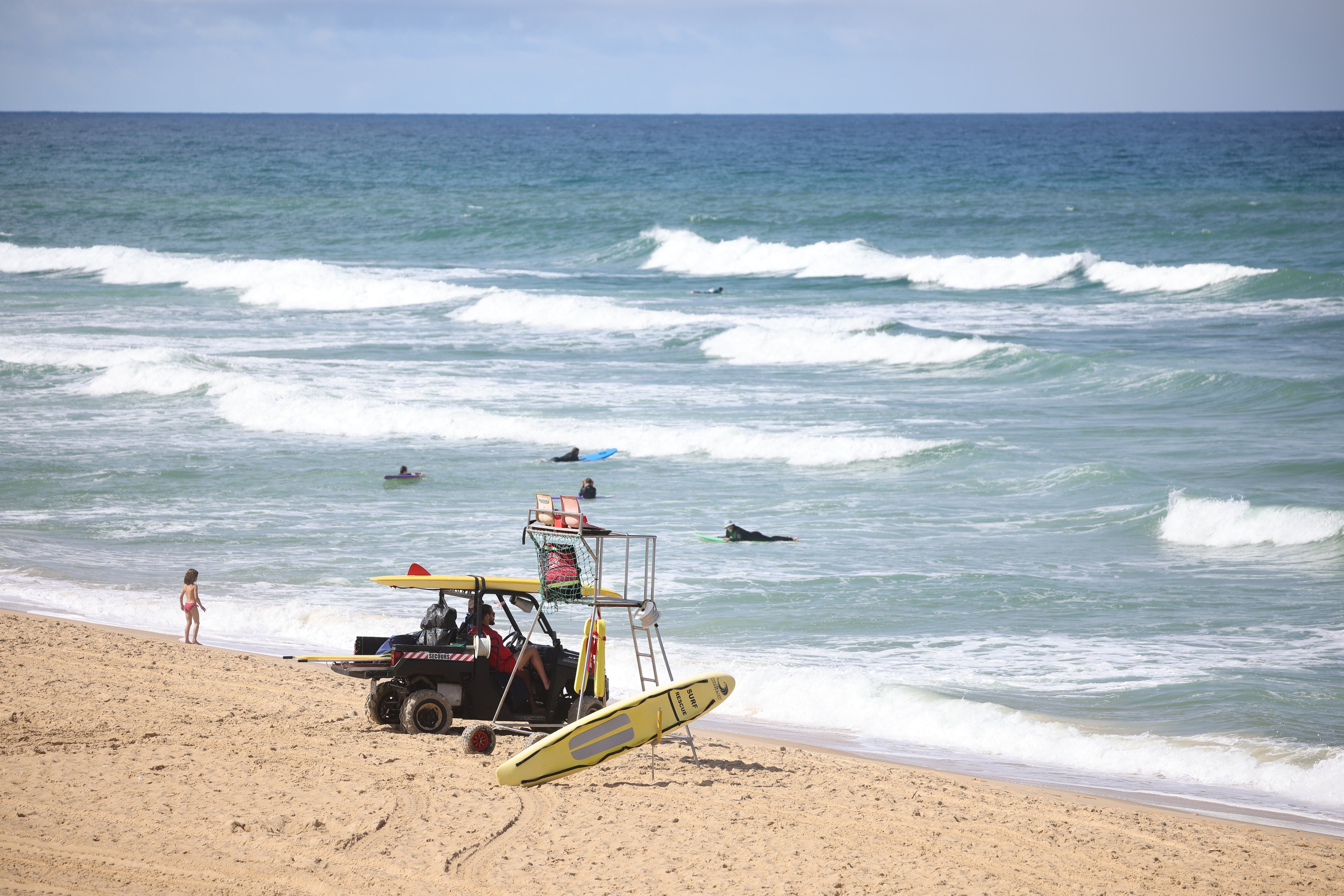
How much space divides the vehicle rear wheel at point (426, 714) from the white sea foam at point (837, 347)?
20819 mm

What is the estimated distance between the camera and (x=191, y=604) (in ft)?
40.1

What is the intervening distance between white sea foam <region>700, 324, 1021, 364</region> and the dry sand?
20.3 metres

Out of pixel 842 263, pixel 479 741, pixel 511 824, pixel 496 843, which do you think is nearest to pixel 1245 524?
pixel 479 741

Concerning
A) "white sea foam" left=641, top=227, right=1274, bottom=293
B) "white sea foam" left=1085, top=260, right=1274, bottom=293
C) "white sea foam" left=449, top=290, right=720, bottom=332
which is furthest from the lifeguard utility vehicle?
"white sea foam" left=641, top=227, right=1274, bottom=293

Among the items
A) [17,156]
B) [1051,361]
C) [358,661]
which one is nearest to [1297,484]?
[1051,361]

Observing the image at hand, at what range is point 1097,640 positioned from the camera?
12.3 metres

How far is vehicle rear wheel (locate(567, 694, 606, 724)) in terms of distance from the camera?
27.6ft

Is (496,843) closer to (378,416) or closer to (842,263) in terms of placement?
(378,416)

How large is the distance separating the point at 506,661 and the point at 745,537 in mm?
7186

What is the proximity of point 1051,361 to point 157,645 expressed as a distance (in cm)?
2088

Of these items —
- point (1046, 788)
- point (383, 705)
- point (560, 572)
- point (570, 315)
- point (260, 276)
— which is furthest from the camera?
point (260, 276)

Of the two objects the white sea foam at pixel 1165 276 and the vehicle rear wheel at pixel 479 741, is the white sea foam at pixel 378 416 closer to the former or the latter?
the vehicle rear wheel at pixel 479 741

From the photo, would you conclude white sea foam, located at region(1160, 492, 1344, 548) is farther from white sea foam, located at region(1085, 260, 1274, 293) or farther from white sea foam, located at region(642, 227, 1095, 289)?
white sea foam, located at region(642, 227, 1095, 289)

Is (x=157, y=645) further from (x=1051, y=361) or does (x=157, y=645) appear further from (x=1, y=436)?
(x=1051, y=361)
